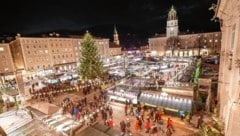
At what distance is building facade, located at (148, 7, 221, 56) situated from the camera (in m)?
60.1

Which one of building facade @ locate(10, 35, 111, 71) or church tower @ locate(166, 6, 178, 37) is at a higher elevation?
church tower @ locate(166, 6, 178, 37)

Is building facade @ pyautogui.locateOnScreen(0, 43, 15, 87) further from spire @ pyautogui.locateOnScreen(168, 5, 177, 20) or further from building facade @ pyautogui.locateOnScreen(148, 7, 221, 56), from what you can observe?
spire @ pyautogui.locateOnScreen(168, 5, 177, 20)

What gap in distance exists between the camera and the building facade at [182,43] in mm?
60125

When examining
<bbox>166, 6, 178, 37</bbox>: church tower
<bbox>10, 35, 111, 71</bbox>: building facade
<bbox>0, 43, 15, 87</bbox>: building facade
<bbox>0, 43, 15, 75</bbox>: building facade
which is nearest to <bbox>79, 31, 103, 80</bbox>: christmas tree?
<bbox>10, 35, 111, 71</bbox>: building facade

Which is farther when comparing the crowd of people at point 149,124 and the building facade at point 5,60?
the building facade at point 5,60

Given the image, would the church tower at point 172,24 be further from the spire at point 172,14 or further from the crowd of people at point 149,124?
the crowd of people at point 149,124

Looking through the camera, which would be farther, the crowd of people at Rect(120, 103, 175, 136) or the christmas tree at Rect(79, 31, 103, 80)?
the christmas tree at Rect(79, 31, 103, 80)

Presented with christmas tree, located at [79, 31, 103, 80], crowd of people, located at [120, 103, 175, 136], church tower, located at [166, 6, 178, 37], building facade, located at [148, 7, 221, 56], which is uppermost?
church tower, located at [166, 6, 178, 37]

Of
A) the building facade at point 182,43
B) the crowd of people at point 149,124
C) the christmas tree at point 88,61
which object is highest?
the building facade at point 182,43

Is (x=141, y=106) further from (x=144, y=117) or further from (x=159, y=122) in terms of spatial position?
(x=159, y=122)

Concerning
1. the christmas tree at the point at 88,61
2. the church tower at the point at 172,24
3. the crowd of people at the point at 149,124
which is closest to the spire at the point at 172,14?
the church tower at the point at 172,24

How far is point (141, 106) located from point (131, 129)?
12.7ft

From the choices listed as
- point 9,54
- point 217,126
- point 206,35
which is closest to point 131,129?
point 217,126

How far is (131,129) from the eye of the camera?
1354 centimetres
